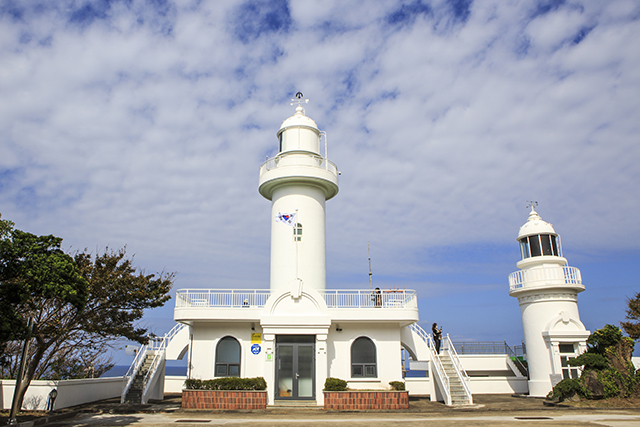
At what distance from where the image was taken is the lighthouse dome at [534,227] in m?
22.8

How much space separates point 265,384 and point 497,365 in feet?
48.2

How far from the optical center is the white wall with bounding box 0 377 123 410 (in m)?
16.9

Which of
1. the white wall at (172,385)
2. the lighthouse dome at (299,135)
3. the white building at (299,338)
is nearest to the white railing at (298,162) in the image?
the lighthouse dome at (299,135)

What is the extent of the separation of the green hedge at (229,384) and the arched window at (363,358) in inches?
153

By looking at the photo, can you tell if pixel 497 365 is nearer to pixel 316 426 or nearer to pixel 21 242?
pixel 316 426

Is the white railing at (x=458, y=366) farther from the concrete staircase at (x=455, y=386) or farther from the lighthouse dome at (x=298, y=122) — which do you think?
the lighthouse dome at (x=298, y=122)

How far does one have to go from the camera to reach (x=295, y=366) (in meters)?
18.5

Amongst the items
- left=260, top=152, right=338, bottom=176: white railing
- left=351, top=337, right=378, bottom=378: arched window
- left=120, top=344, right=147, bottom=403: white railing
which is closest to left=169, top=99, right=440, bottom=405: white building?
left=351, top=337, right=378, bottom=378: arched window

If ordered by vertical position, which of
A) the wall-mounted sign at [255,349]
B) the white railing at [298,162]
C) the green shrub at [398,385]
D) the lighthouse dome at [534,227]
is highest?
the white railing at [298,162]

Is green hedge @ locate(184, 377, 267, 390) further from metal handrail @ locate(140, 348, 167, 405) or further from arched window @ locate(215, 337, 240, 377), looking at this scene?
metal handrail @ locate(140, 348, 167, 405)

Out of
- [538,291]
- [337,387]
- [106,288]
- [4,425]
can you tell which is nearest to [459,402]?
[337,387]

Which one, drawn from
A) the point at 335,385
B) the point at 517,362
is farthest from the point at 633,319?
the point at 335,385

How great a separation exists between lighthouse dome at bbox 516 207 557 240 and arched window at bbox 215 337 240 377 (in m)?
15.1

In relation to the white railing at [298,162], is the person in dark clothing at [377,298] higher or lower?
lower
